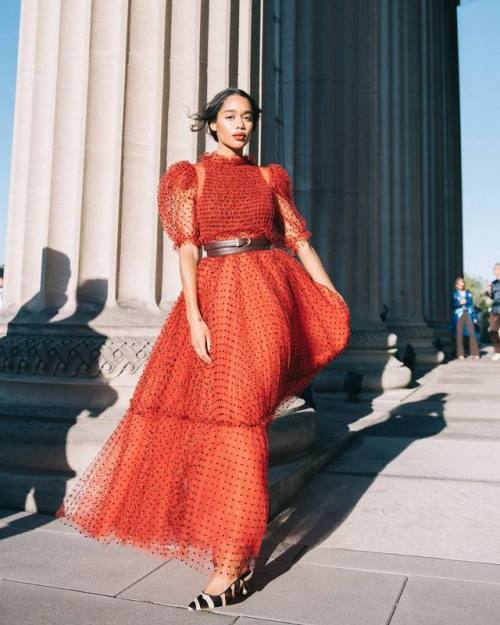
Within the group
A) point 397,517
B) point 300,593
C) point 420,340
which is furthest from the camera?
point 420,340

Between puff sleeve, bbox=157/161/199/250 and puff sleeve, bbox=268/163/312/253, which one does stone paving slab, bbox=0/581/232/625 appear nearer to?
puff sleeve, bbox=157/161/199/250

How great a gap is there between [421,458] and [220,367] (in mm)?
3166

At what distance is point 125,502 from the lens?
12.0 feet

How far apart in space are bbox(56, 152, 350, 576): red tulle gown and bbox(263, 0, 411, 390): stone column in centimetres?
686

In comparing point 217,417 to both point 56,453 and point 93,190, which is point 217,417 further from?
point 93,190

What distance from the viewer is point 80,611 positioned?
2992 millimetres

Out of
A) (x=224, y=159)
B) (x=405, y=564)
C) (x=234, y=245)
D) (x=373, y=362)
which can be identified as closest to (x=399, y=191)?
(x=373, y=362)

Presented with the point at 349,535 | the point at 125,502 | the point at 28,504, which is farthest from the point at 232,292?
the point at 28,504

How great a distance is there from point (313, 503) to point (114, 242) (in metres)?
2.39

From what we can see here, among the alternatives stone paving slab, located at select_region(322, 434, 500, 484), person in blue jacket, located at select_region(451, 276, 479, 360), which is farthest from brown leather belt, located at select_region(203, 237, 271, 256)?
person in blue jacket, located at select_region(451, 276, 479, 360)

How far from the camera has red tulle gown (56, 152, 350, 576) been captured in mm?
3258

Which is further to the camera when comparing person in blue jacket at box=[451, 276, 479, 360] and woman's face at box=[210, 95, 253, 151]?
person in blue jacket at box=[451, 276, 479, 360]

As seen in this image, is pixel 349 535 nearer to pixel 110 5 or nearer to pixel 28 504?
pixel 28 504

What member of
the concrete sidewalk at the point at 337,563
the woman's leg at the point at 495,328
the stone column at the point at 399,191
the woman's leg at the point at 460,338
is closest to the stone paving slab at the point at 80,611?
the concrete sidewalk at the point at 337,563
